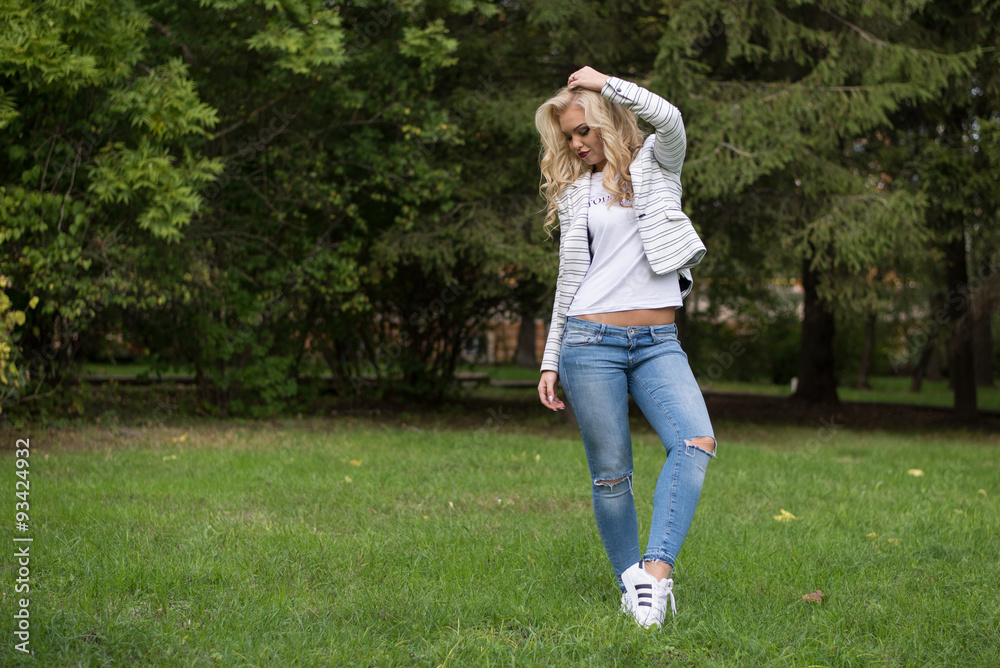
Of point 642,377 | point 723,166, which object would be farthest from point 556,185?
point 723,166

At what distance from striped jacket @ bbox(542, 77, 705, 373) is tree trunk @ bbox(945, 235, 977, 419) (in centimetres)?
891

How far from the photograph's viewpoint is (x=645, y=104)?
9.33 feet

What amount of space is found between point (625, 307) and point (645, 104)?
26.4 inches

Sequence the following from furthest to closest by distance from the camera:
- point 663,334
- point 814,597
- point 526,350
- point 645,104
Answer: point 526,350 → point 814,597 → point 663,334 → point 645,104

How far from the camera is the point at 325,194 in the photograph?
909 centimetres

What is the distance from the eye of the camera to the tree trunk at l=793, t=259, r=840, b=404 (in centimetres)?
1528

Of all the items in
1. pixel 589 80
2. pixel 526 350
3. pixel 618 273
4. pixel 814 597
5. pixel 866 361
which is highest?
pixel 589 80

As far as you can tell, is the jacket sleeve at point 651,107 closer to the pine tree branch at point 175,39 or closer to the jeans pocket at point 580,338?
the jeans pocket at point 580,338

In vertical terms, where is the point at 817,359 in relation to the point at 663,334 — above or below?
below

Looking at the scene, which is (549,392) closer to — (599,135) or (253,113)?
(599,135)

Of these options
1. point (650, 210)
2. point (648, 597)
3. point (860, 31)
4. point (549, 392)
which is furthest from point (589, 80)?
point (860, 31)

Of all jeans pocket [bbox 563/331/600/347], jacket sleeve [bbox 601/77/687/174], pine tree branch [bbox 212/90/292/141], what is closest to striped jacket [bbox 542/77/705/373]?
jacket sleeve [bbox 601/77/687/174]

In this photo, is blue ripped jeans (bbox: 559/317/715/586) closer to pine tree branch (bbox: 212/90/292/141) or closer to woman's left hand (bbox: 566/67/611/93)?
woman's left hand (bbox: 566/67/611/93)

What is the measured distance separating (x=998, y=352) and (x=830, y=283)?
21.0 m
